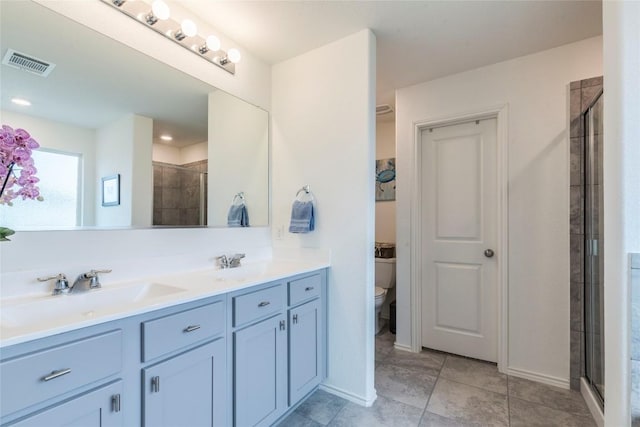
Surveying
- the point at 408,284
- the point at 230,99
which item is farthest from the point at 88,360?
the point at 408,284

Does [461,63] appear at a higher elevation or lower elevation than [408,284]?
higher

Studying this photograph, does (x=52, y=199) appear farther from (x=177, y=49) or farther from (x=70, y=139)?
(x=177, y=49)

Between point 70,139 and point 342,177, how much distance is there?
1432mm

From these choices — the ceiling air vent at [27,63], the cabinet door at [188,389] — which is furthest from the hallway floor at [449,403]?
the ceiling air vent at [27,63]

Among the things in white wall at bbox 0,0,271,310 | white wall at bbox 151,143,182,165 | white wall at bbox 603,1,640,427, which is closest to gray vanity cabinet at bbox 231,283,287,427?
white wall at bbox 0,0,271,310

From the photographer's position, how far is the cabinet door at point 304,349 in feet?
5.55

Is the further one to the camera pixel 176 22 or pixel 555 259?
pixel 555 259

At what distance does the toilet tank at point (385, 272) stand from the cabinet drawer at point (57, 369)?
8.17 feet

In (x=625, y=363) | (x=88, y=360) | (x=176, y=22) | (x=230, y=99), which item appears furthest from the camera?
(x=230, y=99)

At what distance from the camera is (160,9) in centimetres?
153

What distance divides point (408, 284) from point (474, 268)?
55 cm

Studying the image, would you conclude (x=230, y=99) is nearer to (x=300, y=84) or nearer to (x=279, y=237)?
(x=300, y=84)

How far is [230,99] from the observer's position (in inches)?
79.9

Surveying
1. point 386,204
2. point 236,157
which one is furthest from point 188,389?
point 386,204
